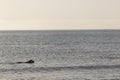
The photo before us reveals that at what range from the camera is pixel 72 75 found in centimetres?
6028

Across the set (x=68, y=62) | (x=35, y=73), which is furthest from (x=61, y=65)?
(x=35, y=73)

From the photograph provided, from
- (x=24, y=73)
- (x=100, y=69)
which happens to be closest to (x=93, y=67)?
(x=100, y=69)

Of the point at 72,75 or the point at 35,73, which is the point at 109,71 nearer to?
the point at 72,75

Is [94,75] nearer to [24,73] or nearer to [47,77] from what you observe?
[47,77]

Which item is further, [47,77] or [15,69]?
[15,69]

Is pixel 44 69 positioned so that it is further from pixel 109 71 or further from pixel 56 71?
pixel 109 71

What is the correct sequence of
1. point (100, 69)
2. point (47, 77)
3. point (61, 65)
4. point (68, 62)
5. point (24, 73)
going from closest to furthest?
point (47, 77), point (24, 73), point (100, 69), point (61, 65), point (68, 62)

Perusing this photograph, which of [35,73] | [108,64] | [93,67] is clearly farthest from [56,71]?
[108,64]

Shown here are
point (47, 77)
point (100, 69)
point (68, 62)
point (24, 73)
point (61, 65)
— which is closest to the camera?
point (47, 77)

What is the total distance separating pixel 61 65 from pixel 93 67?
20.4 ft

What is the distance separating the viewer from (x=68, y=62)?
77500 millimetres

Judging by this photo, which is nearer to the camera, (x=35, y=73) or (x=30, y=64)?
(x=35, y=73)

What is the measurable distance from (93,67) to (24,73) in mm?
12710

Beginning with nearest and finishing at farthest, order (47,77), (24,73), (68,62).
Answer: (47,77) → (24,73) → (68,62)
